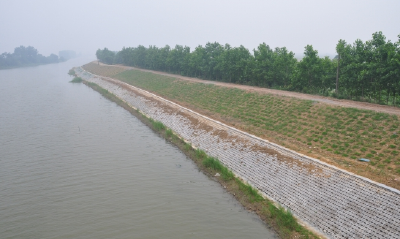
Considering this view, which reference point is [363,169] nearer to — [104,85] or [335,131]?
[335,131]

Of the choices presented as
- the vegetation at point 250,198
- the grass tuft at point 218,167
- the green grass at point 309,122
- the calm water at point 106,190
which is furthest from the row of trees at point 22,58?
the grass tuft at point 218,167

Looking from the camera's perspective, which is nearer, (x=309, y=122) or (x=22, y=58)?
(x=309, y=122)

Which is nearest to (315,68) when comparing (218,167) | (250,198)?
(218,167)

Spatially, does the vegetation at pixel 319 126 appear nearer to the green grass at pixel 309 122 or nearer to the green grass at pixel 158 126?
the green grass at pixel 309 122

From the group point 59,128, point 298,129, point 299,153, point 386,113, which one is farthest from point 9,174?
point 386,113

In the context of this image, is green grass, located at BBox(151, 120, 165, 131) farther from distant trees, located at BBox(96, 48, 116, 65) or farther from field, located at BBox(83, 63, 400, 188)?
distant trees, located at BBox(96, 48, 116, 65)

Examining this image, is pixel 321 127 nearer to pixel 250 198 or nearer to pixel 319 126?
pixel 319 126
